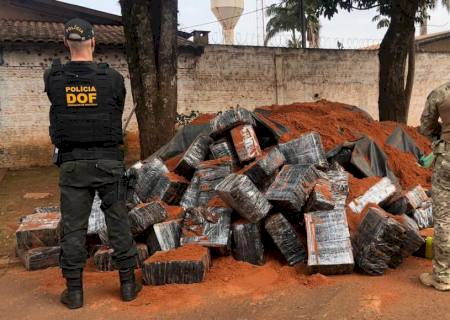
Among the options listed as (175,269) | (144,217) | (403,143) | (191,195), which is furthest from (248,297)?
(403,143)

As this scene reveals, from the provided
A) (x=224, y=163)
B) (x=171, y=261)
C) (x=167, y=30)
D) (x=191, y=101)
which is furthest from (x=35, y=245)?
(x=191, y=101)

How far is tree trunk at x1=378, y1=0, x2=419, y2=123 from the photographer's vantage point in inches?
366

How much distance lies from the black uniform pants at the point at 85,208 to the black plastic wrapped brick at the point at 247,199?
0.97 meters

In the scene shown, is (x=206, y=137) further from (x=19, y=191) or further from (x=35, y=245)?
(x=19, y=191)

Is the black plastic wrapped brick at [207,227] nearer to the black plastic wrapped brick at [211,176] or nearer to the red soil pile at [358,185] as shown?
the black plastic wrapped brick at [211,176]

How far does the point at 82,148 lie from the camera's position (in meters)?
3.45

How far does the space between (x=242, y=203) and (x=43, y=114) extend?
383 inches

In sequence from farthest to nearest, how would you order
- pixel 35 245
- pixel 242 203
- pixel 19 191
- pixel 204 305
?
1. pixel 19 191
2. pixel 35 245
3. pixel 242 203
4. pixel 204 305

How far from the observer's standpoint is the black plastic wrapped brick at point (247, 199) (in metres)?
3.97

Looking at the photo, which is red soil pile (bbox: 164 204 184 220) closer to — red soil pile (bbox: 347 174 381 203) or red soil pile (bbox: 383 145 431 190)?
red soil pile (bbox: 347 174 381 203)

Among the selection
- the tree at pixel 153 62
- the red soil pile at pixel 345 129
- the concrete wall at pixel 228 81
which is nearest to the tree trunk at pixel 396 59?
the red soil pile at pixel 345 129

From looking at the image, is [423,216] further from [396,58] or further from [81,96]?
[396,58]

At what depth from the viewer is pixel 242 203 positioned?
3990 millimetres

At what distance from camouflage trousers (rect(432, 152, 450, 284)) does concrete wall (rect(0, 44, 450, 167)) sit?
10291 mm
